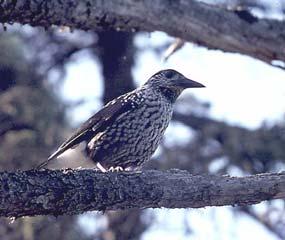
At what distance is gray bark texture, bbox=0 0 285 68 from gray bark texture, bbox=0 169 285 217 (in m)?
1.36

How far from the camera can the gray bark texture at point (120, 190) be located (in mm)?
5125

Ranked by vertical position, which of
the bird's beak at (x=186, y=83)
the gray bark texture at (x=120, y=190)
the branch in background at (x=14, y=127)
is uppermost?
the gray bark texture at (x=120, y=190)

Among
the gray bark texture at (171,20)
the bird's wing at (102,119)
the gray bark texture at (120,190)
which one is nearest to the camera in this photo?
the gray bark texture at (120,190)

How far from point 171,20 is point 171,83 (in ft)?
2.33

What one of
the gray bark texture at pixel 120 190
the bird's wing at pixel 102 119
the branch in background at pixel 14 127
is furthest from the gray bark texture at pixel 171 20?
the branch in background at pixel 14 127

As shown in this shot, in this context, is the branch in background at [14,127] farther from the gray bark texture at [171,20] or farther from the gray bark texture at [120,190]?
the gray bark texture at [120,190]

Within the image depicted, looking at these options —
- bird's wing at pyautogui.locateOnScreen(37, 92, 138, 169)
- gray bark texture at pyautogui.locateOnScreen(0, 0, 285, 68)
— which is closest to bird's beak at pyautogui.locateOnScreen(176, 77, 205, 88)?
gray bark texture at pyautogui.locateOnScreen(0, 0, 285, 68)

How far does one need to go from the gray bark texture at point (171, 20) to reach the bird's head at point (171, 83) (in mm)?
381

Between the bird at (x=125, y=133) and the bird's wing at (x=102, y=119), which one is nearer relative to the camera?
the bird at (x=125, y=133)

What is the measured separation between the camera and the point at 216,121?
1108 centimetres

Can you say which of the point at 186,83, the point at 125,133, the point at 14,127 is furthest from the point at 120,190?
the point at 14,127

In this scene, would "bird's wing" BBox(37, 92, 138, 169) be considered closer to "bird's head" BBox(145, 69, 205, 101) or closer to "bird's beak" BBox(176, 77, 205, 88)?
"bird's head" BBox(145, 69, 205, 101)

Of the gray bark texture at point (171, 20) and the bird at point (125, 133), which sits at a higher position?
the gray bark texture at point (171, 20)

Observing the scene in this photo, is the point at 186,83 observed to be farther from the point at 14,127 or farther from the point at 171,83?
the point at 14,127
